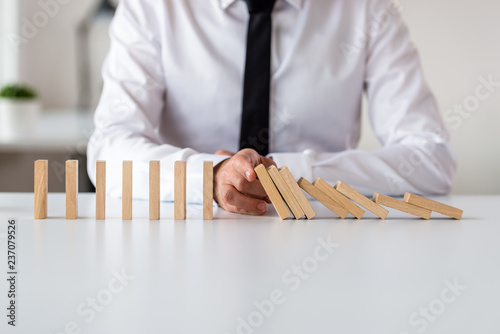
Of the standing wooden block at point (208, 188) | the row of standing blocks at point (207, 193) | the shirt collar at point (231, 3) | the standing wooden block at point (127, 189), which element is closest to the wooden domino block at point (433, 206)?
the row of standing blocks at point (207, 193)

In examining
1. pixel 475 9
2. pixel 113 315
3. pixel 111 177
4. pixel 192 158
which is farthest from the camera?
pixel 475 9

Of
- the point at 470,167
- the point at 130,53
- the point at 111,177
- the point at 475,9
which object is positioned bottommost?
the point at 470,167

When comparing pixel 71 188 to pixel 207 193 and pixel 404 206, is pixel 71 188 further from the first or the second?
pixel 404 206

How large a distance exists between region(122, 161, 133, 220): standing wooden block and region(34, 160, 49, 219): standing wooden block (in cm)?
11

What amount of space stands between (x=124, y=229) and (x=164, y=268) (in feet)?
0.66

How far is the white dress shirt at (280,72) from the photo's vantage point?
1.60 m

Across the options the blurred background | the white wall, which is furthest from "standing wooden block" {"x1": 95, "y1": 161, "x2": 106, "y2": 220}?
the white wall

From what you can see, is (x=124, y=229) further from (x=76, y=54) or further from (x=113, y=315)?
(x=76, y=54)

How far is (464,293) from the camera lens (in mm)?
594

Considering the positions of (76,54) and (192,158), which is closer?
(192,158)

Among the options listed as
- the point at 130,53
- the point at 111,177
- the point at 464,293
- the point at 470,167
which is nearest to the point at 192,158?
the point at 111,177

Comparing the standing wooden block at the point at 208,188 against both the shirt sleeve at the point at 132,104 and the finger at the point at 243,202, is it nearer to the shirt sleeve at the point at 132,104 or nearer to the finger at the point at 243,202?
the finger at the point at 243,202

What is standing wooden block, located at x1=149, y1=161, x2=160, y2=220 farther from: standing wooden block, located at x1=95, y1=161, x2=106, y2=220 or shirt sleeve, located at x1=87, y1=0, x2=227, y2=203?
shirt sleeve, located at x1=87, y1=0, x2=227, y2=203

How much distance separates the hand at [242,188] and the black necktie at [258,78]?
572mm
